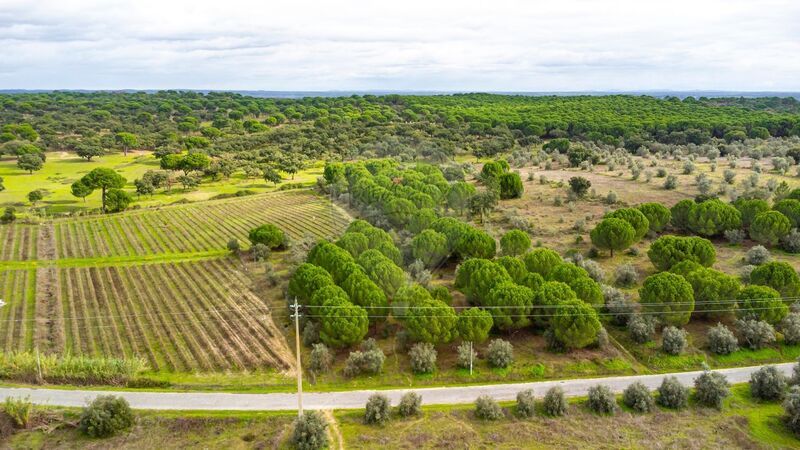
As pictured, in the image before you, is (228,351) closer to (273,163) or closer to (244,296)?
(244,296)

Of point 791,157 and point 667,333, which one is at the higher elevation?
point 791,157

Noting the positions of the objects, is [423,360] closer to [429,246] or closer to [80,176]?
[429,246]

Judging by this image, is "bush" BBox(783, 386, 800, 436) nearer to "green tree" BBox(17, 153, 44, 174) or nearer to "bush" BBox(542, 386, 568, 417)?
"bush" BBox(542, 386, 568, 417)

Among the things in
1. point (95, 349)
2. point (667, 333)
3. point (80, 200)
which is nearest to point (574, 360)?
point (667, 333)

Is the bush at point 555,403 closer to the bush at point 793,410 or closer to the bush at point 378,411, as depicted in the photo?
the bush at point 378,411

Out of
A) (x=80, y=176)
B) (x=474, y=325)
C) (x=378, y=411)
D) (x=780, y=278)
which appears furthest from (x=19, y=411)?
(x=80, y=176)

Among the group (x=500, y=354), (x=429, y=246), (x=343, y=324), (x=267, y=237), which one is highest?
(x=429, y=246)

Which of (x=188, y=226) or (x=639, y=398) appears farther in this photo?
(x=188, y=226)
